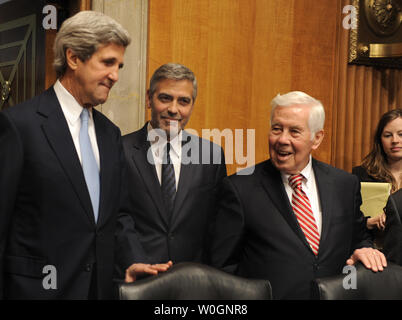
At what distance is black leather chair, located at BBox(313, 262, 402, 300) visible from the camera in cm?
190

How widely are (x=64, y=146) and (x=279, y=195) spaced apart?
90 centimetres

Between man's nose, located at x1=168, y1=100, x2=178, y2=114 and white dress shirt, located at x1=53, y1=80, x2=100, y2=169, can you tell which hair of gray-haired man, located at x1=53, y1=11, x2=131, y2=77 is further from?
man's nose, located at x1=168, y1=100, x2=178, y2=114

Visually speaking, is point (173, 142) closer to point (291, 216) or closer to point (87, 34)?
point (291, 216)

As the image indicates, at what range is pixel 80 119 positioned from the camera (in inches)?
78.5

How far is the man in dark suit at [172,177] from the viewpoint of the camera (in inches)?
94.5

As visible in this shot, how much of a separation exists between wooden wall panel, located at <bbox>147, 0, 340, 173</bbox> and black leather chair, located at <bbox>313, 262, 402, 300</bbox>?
1810mm

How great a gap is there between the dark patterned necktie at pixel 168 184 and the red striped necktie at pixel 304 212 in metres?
0.52

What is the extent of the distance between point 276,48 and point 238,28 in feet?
1.18

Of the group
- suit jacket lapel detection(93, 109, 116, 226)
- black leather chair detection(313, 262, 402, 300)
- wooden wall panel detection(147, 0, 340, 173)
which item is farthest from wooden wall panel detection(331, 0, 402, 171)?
suit jacket lapel detection(93, 109, 116, 226)

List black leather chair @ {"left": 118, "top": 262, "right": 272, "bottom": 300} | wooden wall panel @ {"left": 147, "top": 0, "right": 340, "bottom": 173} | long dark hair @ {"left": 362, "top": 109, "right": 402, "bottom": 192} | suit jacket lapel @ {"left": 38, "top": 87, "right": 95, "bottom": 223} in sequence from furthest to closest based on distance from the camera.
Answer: wooden wall panel @ {"left": 147, "top": 0, "right": 340, "bottom": 173} < long dark hair @ {"left": 362, "top": 109, "right": 402, "bottom": 192} < suit jacket lapel @ {"left": 38, "top": 87, "right": 95, "bottom": 223} < black leather chair @ {"left": 118, "top": 262, "right": 272, "bottom": 300}

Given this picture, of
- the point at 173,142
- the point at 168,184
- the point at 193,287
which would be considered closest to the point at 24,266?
the point at 193,287

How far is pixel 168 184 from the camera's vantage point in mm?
2463

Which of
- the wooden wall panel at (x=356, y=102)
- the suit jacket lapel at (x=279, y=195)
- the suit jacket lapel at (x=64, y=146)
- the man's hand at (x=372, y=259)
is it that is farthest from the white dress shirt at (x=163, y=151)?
the wooden wall panel at (x=356, y=102)
